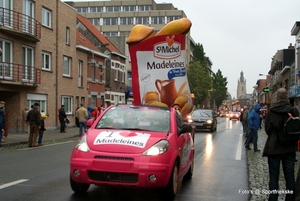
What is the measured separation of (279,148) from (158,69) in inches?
311

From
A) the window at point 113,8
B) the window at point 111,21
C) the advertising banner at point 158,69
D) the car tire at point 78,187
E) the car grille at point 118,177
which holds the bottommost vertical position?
the car tire at point 78,187

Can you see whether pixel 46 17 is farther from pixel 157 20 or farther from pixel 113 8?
pixel 113 8

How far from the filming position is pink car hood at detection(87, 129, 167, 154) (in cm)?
594

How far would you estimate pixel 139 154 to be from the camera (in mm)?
5855

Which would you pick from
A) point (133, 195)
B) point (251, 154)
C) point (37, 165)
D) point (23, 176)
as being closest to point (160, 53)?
point (251, 154)

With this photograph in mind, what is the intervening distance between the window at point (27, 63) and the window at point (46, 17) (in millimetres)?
2848

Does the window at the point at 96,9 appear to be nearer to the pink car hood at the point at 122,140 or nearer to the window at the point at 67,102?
the window at the point at 67,102

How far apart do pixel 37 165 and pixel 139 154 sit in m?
5.14

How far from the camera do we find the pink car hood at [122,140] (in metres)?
5.94

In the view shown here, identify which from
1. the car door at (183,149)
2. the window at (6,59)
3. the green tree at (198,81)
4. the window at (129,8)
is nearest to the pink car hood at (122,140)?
the car door at (183,149)

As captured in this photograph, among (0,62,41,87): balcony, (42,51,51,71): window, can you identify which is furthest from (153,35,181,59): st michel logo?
(42,51,51,71): window

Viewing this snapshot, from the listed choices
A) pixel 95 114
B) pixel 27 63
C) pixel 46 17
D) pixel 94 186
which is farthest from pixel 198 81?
pixel 94 186

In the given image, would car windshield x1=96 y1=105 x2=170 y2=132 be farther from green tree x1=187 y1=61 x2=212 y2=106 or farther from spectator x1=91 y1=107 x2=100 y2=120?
green tree x1=187 y1=61 x2=212 y2=106

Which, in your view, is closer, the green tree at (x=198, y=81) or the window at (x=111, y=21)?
the green tree at (x=198, y=81)
